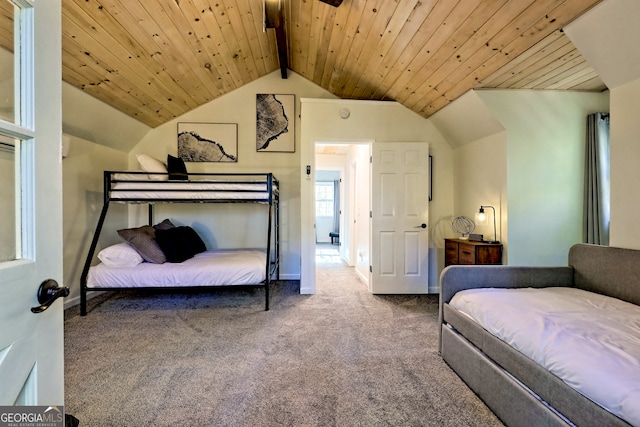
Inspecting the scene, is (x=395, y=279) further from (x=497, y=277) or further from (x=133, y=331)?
(x=133, y=331)

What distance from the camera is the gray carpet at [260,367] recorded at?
5.18 ft

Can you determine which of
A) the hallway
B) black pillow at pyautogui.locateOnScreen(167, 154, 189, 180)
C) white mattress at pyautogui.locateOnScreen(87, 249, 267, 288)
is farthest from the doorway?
black pillow at pyautogui.locateOnScreen(167, 154, 189, 180)

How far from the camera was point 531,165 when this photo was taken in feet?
9.97

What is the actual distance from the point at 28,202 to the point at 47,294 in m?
0.23

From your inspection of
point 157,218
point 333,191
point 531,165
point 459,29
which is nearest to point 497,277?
point 531,165

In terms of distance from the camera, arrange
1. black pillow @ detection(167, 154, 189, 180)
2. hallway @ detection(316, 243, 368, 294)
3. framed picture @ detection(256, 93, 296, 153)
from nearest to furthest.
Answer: black pillow @ detection(167, 154, 189, 180) < hallway @ detection(316, 243, 368, 294) < framed picture @ detection(256, 93, 296, 153)

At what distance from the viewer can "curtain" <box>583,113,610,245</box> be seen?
2.89m

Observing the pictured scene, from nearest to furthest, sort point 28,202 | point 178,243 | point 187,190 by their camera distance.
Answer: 1. point 28,202
2. point 187,190
3. point 178,243

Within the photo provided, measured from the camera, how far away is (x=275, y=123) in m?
4.46

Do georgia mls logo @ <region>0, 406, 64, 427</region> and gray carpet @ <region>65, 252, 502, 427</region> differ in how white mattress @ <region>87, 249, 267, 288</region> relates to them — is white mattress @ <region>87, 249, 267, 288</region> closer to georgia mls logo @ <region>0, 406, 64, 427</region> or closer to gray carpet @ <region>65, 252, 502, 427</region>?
gray carpet @ <region>65, 252, 502, 427</region>

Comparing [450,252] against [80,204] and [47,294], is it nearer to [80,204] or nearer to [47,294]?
[47,294]

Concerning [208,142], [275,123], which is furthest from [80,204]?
[275,123]

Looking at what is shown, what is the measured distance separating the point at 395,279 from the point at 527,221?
1.63m

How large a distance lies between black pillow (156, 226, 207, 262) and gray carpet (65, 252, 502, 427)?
569 mm
